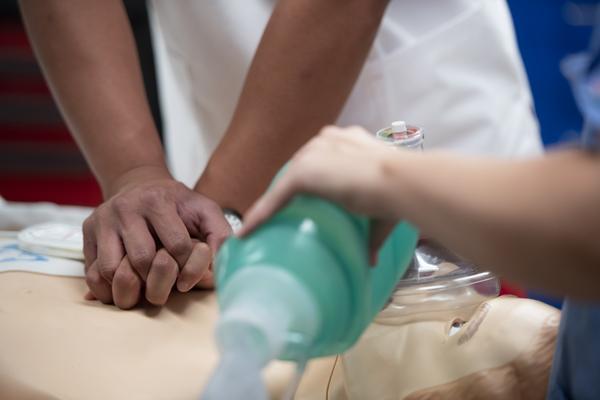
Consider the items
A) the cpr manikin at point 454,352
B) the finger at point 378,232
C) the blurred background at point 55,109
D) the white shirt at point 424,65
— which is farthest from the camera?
the blurred background at point 55,109

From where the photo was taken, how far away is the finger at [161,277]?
76 centimetres

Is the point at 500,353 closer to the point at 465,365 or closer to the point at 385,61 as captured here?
the point at 465,365

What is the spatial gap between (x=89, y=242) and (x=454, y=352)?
1.22 ft

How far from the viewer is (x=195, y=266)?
0.77m

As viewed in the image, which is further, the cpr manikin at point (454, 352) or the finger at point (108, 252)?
the finger at point (108, 252)

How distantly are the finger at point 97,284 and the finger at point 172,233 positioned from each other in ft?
0.22

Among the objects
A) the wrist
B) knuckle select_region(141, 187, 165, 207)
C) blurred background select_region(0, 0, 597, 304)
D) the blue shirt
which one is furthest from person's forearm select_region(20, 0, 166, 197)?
blurred background select_region(0, 0, 597, 304)

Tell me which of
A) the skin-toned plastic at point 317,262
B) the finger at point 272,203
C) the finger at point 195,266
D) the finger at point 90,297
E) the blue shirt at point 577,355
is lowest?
the finger at point 90,297

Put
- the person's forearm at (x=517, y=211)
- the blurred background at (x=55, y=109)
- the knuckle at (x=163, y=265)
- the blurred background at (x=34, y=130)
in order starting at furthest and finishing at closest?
the blurred background at (x=34, y=130) → the blurred background at (x=55, y=109) → the knuckle at (x=163, y=265) → the person's forearm at (x=517, y=211)

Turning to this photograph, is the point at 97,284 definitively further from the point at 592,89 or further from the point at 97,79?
the point at 592,89

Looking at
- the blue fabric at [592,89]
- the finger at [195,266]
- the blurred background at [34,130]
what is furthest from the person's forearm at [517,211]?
the blurred background at [34,130]

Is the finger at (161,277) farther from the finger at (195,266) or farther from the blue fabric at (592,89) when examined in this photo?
the blue fabric at (592,89)

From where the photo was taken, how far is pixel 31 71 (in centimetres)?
229

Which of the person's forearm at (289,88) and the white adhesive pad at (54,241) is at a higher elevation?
the person's forearm at (289,88)
